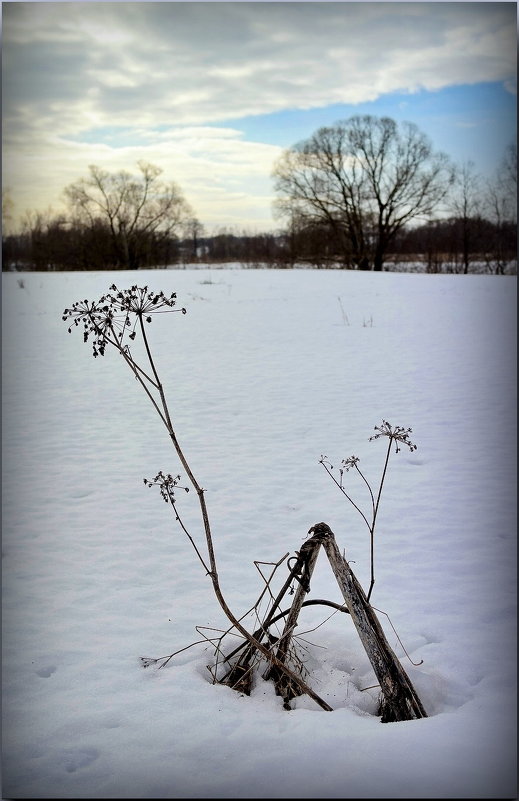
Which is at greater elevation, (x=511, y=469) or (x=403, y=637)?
(x=511, y=469)

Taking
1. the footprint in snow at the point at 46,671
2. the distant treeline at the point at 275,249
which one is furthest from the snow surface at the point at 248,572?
the distant treeline at the point at 275,249

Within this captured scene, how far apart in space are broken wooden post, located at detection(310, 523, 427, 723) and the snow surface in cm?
9

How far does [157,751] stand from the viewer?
2074mm

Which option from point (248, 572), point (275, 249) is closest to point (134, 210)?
point (248, 572)

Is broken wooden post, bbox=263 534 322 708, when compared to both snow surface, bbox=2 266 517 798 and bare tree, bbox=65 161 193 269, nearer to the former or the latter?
snow surface, bbox=2 266 517 798

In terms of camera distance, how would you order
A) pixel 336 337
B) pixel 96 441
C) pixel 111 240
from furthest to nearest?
pixel 111 240, pixel 336 337, pixel 96 441

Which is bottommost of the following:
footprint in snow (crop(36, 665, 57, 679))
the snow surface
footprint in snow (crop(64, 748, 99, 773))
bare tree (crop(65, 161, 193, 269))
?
footprint in snow (crop(64, 748, 99, 773))

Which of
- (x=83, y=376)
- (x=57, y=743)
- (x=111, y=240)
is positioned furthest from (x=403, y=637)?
(x=111, y=240)

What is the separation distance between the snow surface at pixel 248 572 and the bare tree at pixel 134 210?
2203mm

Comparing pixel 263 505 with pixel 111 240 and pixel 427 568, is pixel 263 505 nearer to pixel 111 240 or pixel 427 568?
pixel 427 568

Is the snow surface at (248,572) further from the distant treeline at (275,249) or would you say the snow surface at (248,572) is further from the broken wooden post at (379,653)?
the distant treeline at (275,249)

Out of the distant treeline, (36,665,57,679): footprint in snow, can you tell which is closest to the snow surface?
(36,665,57,679): footprint in snow

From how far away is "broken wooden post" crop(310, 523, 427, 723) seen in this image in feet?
7.40

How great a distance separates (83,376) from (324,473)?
4.88m
